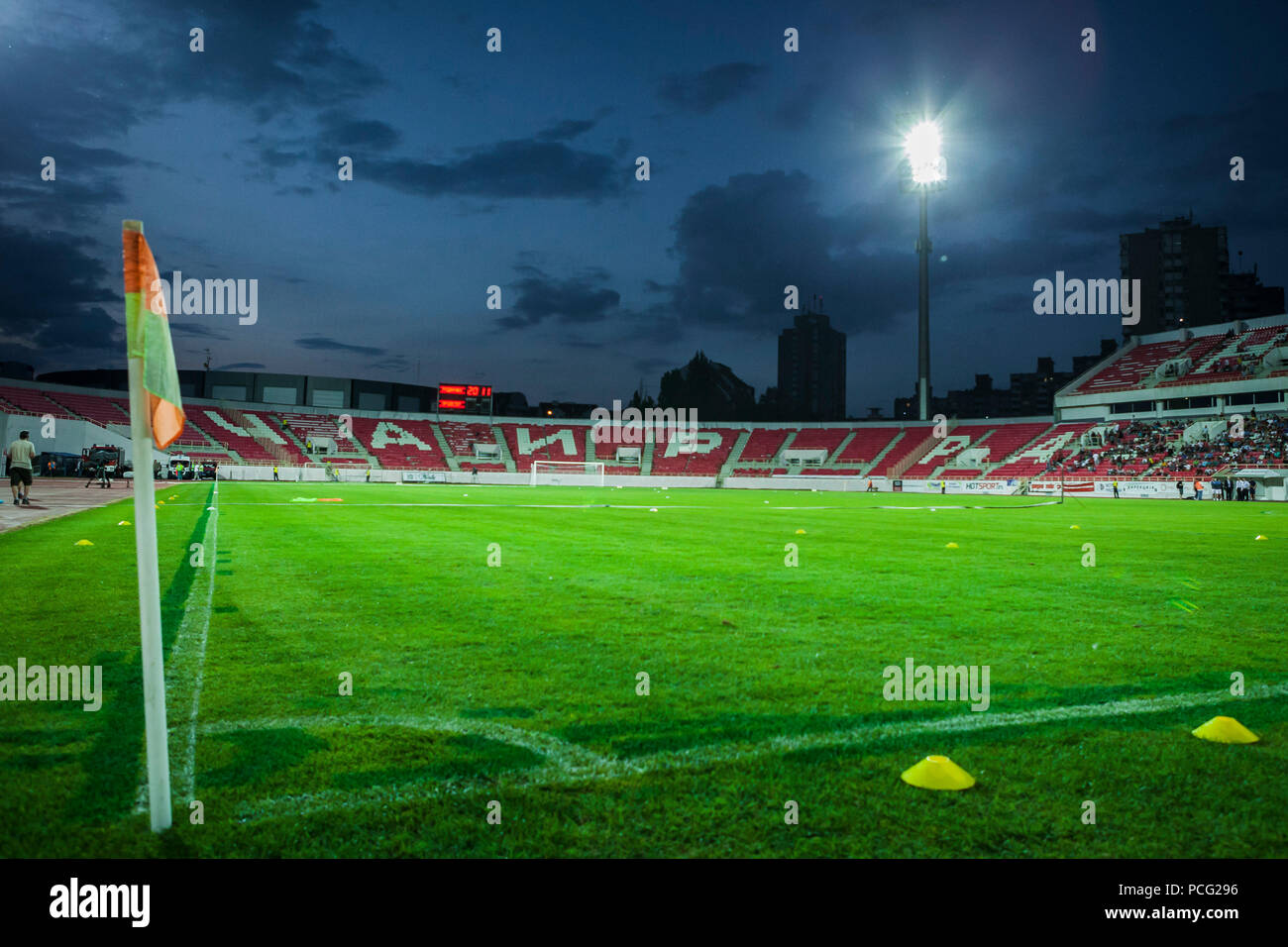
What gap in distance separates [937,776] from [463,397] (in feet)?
243

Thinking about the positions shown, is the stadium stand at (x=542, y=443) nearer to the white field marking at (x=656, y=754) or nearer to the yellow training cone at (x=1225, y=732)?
the white field marking at (x=656, y=754)

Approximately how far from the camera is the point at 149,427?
2.79 metres

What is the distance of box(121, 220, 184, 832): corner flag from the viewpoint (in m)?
2.58

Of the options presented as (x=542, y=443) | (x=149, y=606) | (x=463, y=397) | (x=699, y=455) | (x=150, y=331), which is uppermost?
(x=463, y=397)

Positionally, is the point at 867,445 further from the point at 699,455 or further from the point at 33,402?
the point at 33,402

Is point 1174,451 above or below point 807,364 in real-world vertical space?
below

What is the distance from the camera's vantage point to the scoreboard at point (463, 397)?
240ft

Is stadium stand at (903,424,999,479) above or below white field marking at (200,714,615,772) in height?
above

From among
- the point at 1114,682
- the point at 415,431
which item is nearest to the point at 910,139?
the point at 415,431

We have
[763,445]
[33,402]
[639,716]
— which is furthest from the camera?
[763,445]

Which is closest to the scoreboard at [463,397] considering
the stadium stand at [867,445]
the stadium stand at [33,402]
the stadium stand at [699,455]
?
the stadium stand at [699,455]

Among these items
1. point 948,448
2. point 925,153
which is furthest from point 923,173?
point 948,448

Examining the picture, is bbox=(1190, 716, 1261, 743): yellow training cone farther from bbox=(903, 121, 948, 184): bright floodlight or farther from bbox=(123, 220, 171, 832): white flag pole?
bbox=(903, 121, 948, 184): bright floodlight

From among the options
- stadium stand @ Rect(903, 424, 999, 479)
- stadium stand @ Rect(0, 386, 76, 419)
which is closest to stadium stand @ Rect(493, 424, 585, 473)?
stadium stand @ Rect(903, 424, 999, 479)
